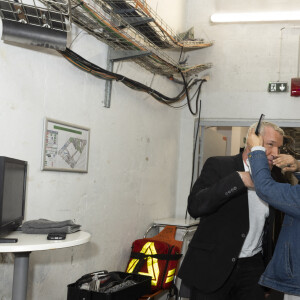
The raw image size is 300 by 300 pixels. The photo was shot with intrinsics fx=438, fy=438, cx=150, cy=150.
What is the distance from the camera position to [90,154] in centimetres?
336

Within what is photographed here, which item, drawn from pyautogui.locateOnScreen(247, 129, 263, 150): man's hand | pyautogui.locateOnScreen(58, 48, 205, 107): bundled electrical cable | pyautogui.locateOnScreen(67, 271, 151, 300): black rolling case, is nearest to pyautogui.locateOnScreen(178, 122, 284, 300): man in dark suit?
pyautogui.locateOnScreen(247, 129, 263, 150): man's hand

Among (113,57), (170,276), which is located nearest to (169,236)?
(170,276)

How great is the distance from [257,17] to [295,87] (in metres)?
0.88

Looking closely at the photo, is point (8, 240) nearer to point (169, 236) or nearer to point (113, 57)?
point (113, 57)

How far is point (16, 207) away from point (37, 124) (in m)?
0.68

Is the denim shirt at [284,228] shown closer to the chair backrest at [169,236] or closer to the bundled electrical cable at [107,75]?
the bundled electrical cable at [107,75]

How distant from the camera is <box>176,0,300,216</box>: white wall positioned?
16.3 ft

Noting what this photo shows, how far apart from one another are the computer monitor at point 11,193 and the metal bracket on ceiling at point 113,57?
133 centimetres

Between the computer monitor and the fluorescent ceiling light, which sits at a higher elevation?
Answer: the fluorescent ceiling light

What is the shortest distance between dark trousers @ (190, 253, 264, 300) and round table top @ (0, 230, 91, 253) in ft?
2.44

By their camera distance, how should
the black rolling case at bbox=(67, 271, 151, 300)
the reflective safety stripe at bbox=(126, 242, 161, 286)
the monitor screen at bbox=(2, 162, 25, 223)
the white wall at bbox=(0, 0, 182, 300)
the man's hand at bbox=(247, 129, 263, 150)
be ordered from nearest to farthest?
the monitor screen at bbox=(2, 162, 25, 223) < the man's hand at bbox=(247, 129, 263, 150) < the white wall at bbox=(0, 0, 182, 300) < the black rolling case at bbox=(67, 271, 151, 300) < the reflective safety stripe at bbox=(126, 242, 161, 286)

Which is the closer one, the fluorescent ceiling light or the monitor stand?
the monitor stand

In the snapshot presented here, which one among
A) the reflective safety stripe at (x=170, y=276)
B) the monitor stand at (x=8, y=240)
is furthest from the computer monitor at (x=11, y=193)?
the reflective safety stripe at (x=170, y=276)

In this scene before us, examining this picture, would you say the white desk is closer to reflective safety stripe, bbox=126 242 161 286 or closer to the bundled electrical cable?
the bundled electrical cable
